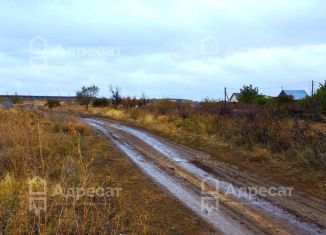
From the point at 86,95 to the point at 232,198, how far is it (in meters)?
61.7

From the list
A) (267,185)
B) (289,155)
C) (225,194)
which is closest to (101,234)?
(225,194)

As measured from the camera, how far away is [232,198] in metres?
9.42

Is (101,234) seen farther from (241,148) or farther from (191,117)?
(191,117)

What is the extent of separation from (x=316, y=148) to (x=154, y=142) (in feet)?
27.3

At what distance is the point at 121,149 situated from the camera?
17.3 meters
